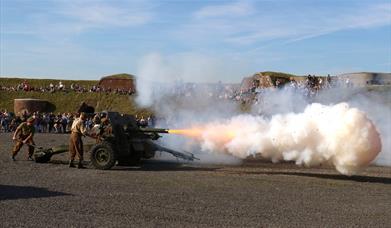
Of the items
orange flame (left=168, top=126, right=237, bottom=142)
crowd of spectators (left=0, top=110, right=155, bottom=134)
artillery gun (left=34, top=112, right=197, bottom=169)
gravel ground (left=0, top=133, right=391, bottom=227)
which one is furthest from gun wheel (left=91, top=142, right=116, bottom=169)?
crowd of spectators (left=0, top=110, right=155, bottom=134)

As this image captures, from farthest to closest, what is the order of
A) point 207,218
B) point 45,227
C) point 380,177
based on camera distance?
point 380,177 → point 207,218 → point 45,227

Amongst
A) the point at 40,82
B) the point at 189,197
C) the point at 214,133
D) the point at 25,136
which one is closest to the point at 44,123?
the point at 25,136

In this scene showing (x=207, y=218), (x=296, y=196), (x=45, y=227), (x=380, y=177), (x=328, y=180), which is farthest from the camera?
(x=380, y=177)

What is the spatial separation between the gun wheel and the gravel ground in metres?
0.40

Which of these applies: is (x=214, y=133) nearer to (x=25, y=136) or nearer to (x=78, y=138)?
(x=78, y=138)

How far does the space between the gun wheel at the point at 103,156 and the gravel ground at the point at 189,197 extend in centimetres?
40

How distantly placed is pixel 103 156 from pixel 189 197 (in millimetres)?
5840

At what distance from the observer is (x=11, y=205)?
1029 cm

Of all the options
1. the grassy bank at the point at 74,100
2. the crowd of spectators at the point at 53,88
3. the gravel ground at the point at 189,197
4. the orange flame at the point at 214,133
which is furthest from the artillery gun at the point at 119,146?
the crowd of spectators at the point at 53,88

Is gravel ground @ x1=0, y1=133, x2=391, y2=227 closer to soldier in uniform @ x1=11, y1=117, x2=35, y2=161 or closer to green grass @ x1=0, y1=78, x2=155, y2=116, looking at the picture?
soldier in uniform @ x1=11, y1=117, x2=35, y2=161

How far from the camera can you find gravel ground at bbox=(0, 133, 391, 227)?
30.9 ft

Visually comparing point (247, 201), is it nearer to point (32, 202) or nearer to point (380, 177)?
point (32, 202)

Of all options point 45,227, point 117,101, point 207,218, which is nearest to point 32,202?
point 45,227

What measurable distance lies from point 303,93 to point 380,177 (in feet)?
16.2
